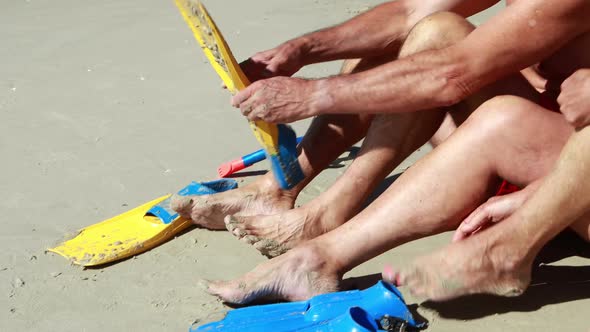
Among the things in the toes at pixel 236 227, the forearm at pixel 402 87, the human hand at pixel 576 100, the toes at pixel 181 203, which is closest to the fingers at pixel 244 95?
the forearm at pixel 402 87

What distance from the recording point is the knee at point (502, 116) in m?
1.90

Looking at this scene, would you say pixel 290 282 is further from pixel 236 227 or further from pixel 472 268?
pixel 472 268

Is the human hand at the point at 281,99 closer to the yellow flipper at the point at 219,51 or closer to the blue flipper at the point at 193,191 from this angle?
the yellow flipper at the point at 219,51

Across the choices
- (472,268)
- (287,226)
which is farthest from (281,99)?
(472,268)

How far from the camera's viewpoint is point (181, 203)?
245 cm

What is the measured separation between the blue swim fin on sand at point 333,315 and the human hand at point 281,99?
1.50 feet

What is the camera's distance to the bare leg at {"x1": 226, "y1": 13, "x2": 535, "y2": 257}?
7.27 feet

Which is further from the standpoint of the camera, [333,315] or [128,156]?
[128,156]

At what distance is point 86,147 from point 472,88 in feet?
5.64

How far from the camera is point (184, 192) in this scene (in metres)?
2.59

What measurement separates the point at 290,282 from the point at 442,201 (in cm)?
42

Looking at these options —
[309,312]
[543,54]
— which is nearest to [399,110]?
[543,54]

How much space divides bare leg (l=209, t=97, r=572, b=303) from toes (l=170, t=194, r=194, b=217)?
411mm

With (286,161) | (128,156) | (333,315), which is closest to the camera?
(333,315)
